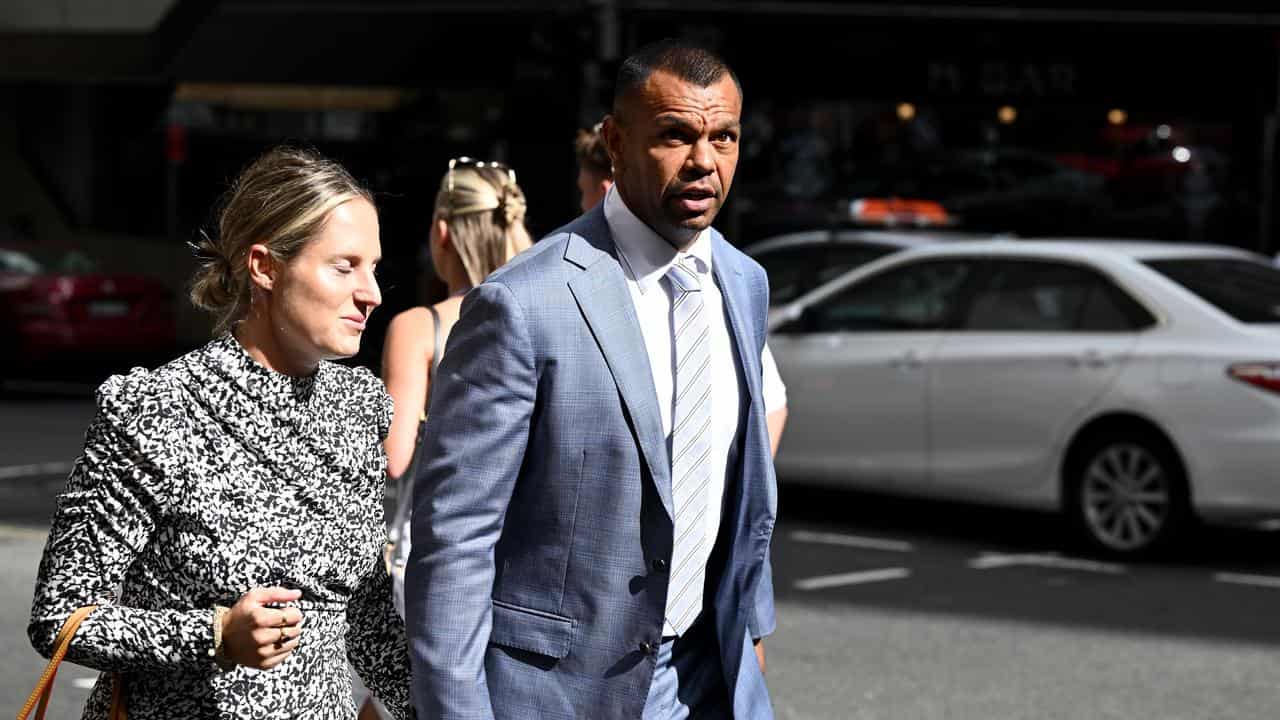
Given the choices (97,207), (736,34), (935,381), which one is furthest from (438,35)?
(935,381)

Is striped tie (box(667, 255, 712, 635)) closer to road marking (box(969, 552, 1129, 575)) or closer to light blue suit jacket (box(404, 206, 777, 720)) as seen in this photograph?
light blue suit jacket (box(404, 206, 777, 720))

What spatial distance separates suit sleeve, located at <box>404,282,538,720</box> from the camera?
2.90 meters

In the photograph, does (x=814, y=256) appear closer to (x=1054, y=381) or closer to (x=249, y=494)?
(x=1054, y=381)

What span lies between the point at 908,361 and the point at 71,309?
10.7 metres

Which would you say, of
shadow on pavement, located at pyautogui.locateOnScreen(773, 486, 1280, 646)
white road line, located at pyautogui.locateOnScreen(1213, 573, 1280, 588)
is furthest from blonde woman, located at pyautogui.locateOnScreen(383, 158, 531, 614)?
white road line, located at pyautogui.locateOnScreen(1213, 573, 1280, 588)

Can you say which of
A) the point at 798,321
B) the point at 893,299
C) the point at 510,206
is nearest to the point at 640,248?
the point at 510,206

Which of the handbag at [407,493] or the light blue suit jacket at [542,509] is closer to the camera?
the light blue suit jacket at [542,509]

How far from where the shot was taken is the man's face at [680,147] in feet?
10.00

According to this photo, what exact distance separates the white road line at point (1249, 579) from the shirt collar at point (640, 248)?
6.75 meters

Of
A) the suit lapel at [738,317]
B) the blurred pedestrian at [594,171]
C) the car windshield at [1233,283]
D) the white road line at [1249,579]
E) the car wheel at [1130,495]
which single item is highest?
the blurred pedestrian at [594,171]

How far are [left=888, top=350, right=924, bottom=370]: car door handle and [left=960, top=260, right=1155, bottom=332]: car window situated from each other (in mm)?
301

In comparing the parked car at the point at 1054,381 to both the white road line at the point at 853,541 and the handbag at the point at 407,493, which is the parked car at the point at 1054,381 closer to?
the white road line at the point at 853,541

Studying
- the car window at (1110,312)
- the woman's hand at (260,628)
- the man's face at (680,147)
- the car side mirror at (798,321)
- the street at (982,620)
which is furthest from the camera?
the car side mirror at (798,321)

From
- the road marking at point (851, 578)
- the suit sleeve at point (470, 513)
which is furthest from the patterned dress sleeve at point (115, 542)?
the road marking at point (851, 578)
